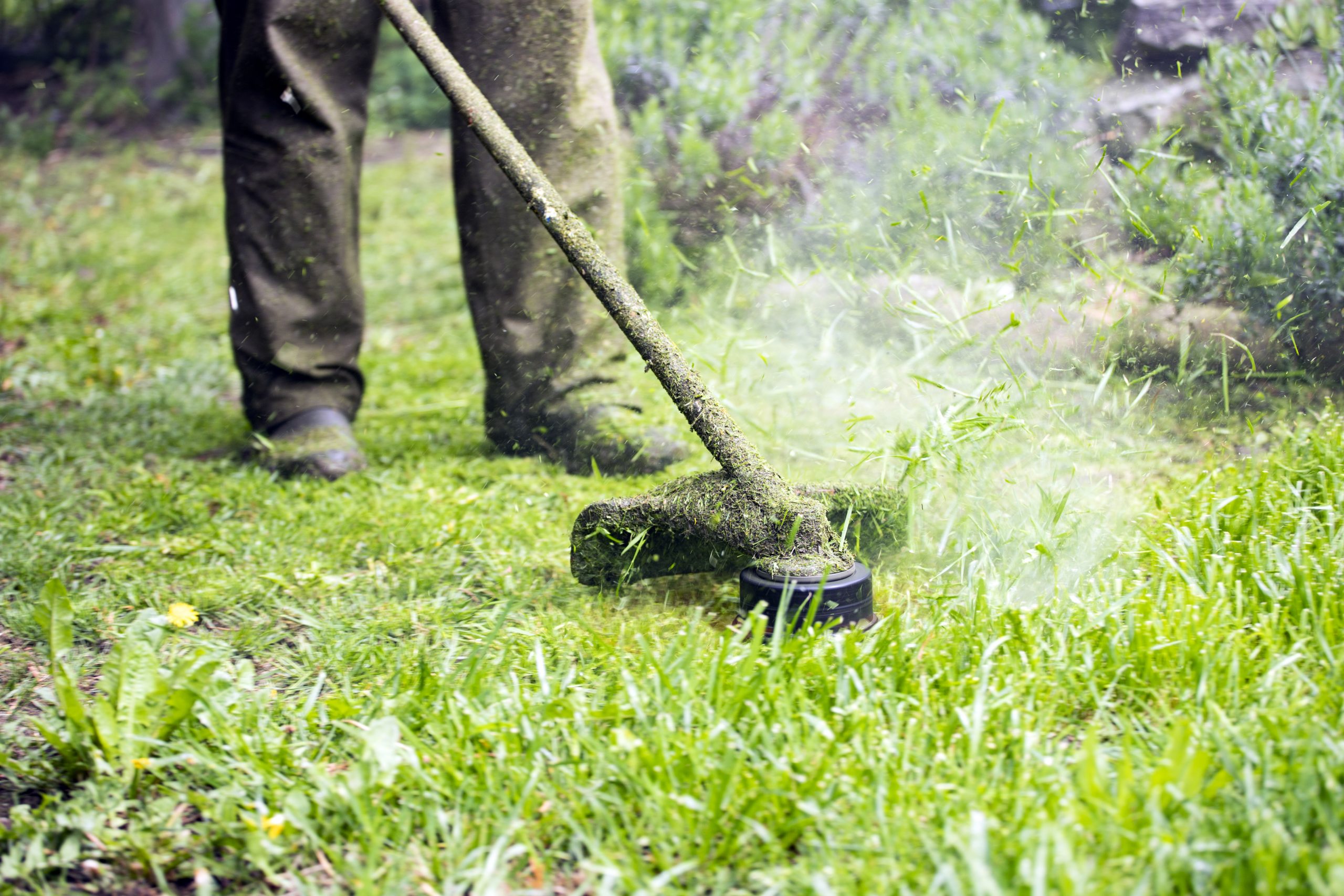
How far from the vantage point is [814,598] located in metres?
1.44

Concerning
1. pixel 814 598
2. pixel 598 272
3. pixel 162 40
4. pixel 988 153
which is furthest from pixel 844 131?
pixel 162 40

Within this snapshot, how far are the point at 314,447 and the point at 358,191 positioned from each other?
66 cm

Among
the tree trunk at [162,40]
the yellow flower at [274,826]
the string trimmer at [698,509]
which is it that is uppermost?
the tree trunk at [162,40]

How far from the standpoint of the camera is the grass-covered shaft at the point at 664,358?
1.59 m

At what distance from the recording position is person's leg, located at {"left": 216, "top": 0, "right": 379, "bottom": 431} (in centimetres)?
233

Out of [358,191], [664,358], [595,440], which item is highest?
[358,191]

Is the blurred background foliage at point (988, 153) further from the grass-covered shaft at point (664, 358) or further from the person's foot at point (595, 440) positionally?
the grass-covered shaft at point (664, 358)

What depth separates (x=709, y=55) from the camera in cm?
362

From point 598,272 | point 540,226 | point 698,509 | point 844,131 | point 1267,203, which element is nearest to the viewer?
point 698,509

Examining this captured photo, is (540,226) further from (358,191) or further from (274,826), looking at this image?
(274,826)

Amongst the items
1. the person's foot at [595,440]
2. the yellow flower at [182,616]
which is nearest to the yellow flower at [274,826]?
the yellow flower at [182,616]

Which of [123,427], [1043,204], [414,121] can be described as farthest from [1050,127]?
[414,121]

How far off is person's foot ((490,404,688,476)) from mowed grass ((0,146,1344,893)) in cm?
33

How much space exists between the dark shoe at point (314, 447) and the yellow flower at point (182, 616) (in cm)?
72
